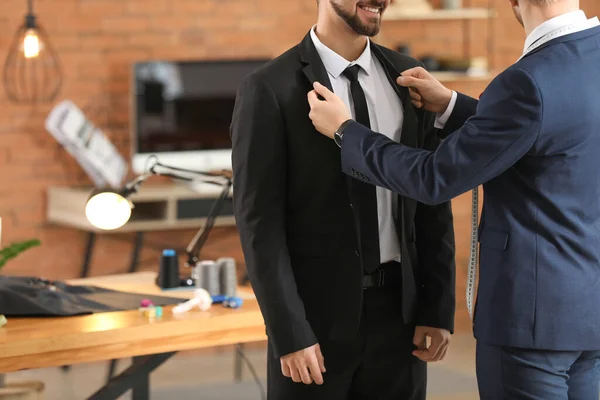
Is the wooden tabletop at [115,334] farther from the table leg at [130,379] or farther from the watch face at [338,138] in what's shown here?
the watch face at [338,138]

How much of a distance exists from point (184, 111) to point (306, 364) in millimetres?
3255

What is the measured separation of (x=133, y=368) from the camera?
3166mm

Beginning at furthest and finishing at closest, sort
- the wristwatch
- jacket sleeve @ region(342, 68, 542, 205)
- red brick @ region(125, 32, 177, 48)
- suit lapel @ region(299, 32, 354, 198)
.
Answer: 1. red brick @ region(125, 32, 177, 48)
2. suit lapel @ region(299, 32, 354, 198)
3. the wristwatch
4. jacket sleeve @ region(342, 68, 542, 205)

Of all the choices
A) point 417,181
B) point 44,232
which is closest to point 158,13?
point 44,232

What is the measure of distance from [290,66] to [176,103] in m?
3.08

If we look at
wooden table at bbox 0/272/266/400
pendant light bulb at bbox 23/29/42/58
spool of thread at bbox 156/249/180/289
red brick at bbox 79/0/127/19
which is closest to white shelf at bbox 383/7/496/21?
red brick at bbox 79/0/127/19

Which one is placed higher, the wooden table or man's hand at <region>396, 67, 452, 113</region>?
man's hand at <region>396, 67, 452, 113</region>

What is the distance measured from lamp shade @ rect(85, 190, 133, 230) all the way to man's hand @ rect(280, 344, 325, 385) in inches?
49.3

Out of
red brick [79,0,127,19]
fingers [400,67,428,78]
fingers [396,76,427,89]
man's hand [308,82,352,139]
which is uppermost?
red brick [79,0,127,19]

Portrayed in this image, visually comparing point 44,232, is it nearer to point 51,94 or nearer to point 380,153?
point 51,94

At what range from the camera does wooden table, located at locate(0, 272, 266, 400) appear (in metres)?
2.84

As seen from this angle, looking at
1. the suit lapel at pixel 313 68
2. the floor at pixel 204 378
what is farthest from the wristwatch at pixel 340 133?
the floor at pixel 204 378

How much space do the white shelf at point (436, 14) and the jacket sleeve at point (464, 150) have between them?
3735 millimetres

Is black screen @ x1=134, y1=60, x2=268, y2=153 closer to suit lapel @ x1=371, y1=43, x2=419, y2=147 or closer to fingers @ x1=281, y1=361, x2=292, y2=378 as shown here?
suit lapel @ x1=371, y1=43, x2=419, y2=147
